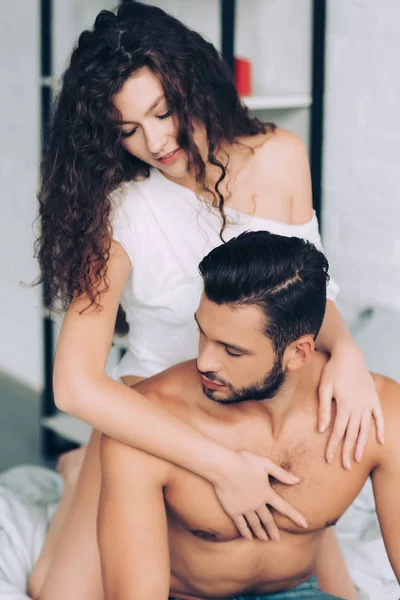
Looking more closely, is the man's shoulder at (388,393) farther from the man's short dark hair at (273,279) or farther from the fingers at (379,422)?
the man's short dark hair at (273,279)

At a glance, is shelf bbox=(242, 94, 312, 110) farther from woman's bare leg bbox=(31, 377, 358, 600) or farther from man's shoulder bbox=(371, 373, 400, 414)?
man's shoulder bbox=(371, 373, 400, 414)

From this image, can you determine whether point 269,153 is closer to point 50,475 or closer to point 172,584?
point 172,584

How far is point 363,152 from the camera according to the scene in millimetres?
2752

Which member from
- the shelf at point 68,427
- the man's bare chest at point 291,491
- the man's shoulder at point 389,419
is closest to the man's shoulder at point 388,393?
the man's shoulder at point 389,419

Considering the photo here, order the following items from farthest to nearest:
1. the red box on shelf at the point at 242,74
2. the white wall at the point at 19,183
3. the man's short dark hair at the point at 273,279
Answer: the white wall at the point at 19,183 < the red box on shelf at the point at 242,74 < the man's short dark hair at the point at 273,279

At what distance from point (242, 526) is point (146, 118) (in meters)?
0.73

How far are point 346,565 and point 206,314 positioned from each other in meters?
0.85

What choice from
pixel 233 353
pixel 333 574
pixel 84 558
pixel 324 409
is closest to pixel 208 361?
pixel 233 353

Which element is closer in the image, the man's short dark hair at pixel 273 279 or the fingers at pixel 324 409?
the man's short dark hair at pixel 273 279

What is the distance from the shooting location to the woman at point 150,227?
150 centimetres

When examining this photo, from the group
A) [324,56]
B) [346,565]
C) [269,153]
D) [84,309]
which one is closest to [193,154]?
[269,153]

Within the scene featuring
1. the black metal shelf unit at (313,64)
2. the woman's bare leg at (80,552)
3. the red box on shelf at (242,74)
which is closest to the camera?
the woman's bare leg at (80,552)

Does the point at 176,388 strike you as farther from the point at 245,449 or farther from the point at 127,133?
the point at 127,133

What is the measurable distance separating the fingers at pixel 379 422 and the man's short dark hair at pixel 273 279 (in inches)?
8.8
